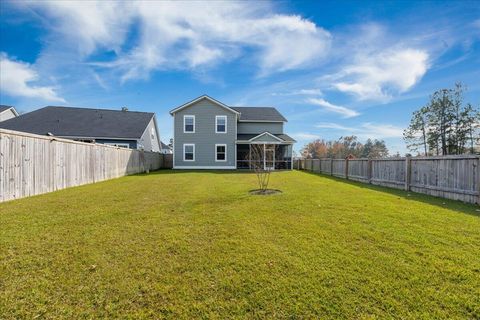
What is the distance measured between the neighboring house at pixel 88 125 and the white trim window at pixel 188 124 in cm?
409


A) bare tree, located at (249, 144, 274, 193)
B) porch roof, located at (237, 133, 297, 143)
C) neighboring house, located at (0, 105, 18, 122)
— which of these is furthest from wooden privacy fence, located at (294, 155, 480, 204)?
neighboring house, located at (0, 105, 18, 122)

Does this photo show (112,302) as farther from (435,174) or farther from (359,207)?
(435,174)

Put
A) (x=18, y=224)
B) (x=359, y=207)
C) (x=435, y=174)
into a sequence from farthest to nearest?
(x=435, y=174), (x=359, y=207), (x=18, y=224)

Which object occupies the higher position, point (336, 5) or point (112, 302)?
point (336, 5)

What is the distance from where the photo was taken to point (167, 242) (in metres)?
3.60

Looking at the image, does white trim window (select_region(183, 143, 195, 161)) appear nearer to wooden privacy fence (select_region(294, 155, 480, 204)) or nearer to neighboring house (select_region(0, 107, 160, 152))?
neighboring house (select_region(0, 107, 160, 152))

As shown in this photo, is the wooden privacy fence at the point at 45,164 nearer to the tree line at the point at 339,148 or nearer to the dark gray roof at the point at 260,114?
the dark gray roof at the point at 260,114

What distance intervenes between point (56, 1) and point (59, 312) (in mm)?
10390

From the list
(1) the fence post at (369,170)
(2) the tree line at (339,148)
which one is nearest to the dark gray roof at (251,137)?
(1) the fence post at (369,170)

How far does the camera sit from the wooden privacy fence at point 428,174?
263 inches

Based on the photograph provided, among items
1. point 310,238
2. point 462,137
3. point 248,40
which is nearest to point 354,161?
point 248,40

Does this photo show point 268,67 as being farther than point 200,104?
No

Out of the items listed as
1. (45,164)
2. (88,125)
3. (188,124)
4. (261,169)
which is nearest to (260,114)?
(188,124)

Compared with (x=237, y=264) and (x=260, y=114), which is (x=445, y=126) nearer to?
(x=260, y=114)
